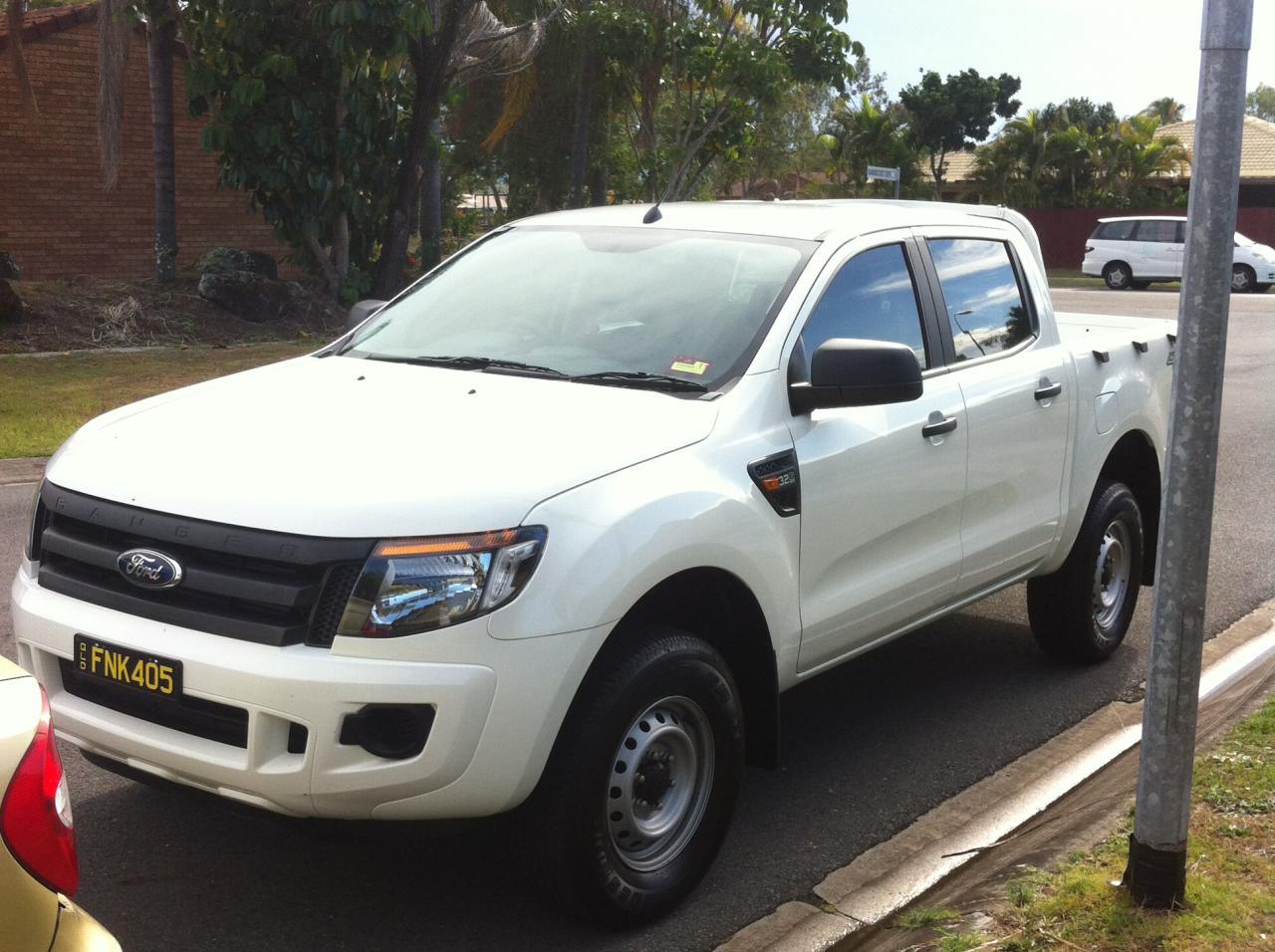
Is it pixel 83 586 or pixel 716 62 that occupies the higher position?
pixel 716 62

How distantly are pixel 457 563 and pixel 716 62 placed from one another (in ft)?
86.0

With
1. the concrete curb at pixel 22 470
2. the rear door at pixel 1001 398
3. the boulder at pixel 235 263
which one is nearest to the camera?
the rear door at pixel 1001 398

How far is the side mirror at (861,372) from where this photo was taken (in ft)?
13.9

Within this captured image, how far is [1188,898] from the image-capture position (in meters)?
3.78

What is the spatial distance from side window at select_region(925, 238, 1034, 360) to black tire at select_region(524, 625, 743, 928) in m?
1.98

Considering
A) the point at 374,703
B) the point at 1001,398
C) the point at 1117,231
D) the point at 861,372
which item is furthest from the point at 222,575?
the point at 1117,231

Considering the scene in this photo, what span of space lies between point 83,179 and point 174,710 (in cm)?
2095

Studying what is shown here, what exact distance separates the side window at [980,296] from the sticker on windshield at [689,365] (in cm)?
131

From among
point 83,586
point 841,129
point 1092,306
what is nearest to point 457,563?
point 83,586

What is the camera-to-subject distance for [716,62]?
28297 millimetres

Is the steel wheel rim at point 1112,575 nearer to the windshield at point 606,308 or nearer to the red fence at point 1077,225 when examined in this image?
the windshield at point 606,308

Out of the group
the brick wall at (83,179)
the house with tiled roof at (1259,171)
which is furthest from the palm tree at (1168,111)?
the brick wall at (83,179)

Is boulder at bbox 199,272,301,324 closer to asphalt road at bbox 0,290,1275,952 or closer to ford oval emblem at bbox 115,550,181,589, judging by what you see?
asphalt road at bbox 0,290,1275,952

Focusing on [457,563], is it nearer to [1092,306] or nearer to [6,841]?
[6,841]
